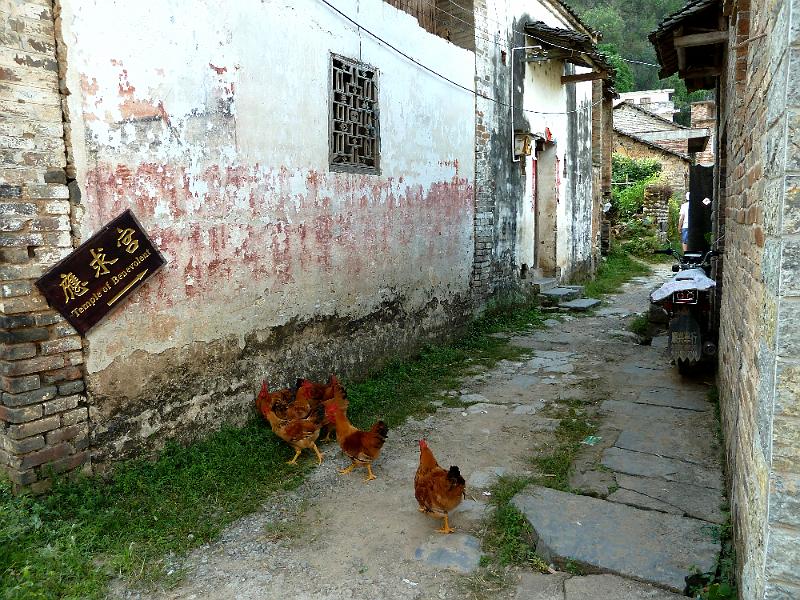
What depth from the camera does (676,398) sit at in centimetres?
581

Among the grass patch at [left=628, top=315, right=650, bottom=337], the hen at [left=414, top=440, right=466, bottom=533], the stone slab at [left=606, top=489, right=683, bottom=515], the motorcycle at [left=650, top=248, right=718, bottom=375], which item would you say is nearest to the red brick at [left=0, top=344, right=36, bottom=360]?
the hen at [left=414, top=440, right=466, bottom=533]

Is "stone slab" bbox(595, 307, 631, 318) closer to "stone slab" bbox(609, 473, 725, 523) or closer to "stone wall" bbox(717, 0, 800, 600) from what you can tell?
"stone slab" bbox(609, 473, 725, 523)

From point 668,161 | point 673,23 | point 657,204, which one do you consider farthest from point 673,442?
point 668,161

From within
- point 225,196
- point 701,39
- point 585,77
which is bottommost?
point 225,196

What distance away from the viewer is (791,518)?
Answer: 1959mm

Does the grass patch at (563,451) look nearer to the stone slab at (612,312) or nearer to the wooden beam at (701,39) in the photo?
the wooden beam at (701,39)

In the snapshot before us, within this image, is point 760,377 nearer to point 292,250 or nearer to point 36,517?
point 36,517

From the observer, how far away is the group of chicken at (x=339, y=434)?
346cm

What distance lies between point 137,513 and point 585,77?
34.2 ft

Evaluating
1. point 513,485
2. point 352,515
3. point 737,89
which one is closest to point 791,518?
point 513,485

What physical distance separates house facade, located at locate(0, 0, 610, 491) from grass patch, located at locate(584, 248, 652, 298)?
526 cm

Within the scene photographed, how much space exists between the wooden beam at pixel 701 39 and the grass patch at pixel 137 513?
14.6 ft

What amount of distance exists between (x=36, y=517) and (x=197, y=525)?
0.83 metres

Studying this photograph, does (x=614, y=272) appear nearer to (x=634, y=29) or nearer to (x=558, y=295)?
(x=558, y=295)
